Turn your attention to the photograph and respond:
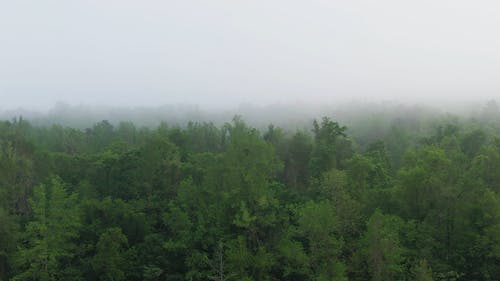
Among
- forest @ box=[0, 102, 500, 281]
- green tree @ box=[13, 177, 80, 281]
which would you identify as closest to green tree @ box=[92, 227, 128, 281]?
forest @ box=[0, 102, 500, 281]

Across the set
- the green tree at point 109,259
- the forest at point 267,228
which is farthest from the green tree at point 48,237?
the green tree at point 109,259

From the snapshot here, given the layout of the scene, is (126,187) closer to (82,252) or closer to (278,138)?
(82,252)

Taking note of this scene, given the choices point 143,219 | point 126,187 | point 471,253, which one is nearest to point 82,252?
point 143,219

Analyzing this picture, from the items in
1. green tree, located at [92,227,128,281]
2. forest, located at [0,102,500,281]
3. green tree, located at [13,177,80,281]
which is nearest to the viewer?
forest, located at [0,102,500,281]

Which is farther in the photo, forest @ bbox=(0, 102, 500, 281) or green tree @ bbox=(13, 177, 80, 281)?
green tree @ bbox=(13, 177, 80, 281)

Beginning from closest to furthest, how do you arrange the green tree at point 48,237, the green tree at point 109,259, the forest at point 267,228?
the forest at point 267,228 → the green tree at point 48,237 → the green tree at point 109,259

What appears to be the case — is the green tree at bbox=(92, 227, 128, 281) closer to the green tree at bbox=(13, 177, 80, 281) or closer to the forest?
the forest

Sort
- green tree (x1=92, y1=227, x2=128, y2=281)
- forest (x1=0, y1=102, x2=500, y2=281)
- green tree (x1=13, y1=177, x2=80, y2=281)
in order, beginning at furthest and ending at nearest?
green tree (x1=92, y1=227, x2=128, y2=281), green tree (x1=13, y1=177, x2=80, y2=281), forest (x1=0, y1=102, x2=500, y2=281)

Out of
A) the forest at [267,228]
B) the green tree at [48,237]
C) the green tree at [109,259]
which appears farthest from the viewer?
the green tree at [109,259]

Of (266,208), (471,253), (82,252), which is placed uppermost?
(266,208)

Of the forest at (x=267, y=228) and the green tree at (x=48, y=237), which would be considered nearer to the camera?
the forest at (x=267, y=228)

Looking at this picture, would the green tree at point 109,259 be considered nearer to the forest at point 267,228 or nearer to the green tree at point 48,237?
the forest at point 267,228
